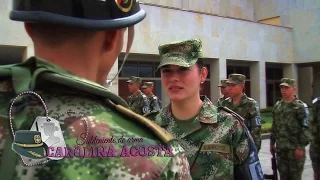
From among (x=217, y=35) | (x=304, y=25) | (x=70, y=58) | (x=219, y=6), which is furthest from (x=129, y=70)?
→ (x=70, y=58)

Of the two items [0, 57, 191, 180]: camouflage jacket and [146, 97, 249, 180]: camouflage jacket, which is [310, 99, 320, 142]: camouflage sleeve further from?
[0, 57, 191, 180]: camouflage jacket

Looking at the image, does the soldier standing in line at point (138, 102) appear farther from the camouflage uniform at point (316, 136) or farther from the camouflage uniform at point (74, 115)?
the camouflage uniform at point (74, 115)

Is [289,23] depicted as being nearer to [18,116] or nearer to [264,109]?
[264,109]

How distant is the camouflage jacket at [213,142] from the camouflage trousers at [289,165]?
145 inches

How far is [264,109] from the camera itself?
20.7 m

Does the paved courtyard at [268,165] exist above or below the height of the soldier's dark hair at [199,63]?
below

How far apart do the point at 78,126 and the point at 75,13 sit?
0.28 m

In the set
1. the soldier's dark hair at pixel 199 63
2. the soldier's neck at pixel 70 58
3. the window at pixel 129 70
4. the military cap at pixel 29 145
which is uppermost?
the window at pixel 129 70

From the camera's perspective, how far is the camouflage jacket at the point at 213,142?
2.30 meters

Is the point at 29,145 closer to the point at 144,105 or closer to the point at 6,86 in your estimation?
the point at 6,86

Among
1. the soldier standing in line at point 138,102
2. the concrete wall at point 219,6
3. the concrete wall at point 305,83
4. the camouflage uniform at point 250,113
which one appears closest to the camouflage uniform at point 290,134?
the camouflage uniform at point 250,113

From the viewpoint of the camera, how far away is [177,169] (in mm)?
972

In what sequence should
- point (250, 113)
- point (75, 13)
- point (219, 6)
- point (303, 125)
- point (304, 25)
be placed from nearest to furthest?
point (75, 13) → point (303, 125) → point (250, 113) → point (304, 25) → point (219, 6)

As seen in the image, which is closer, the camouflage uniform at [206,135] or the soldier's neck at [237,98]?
the camouflage uniform at [206,135]
